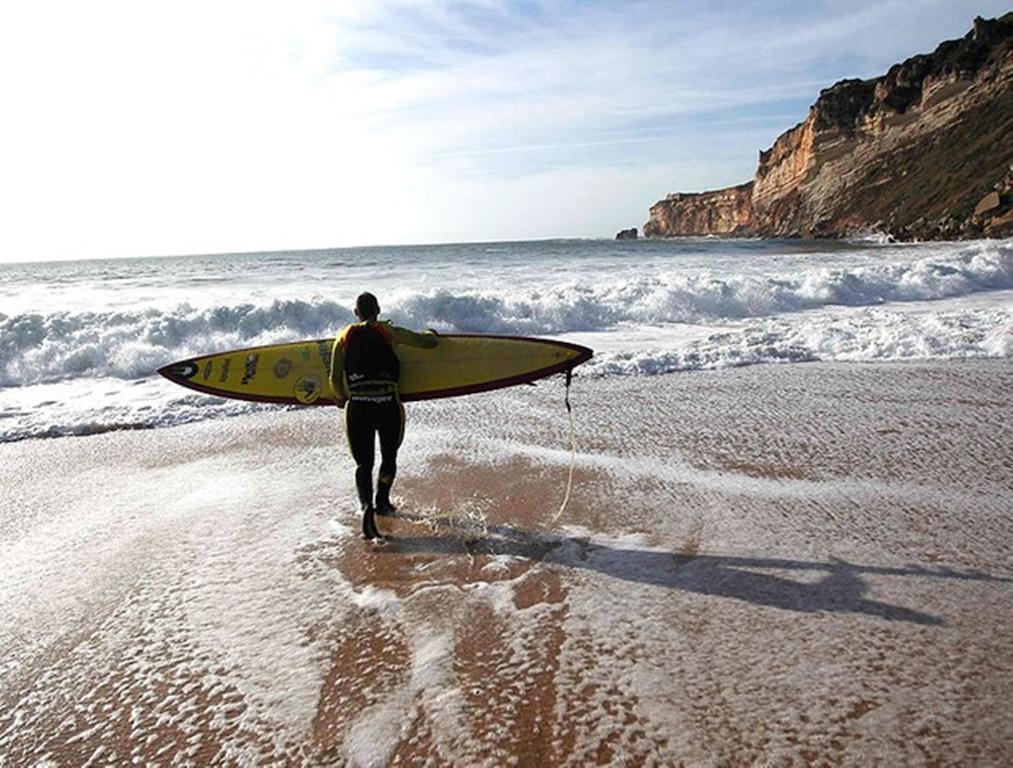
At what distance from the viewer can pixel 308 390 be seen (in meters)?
5.46

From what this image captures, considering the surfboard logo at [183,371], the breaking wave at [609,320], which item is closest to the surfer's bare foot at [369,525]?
the surfboard logo at [183,371]

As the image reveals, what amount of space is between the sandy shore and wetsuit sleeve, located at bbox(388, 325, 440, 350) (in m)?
1.15

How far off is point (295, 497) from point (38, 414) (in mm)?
4757

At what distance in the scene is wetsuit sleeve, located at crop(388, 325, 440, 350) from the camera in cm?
442

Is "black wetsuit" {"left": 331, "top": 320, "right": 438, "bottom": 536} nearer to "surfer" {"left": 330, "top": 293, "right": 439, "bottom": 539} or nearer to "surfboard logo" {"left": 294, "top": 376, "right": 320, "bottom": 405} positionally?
"surfer" {"left": 330, "top": 293, "right": 439, "bottom": 539}

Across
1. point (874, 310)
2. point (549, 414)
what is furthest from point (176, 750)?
point (874, 310)

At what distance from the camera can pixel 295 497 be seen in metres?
4.95

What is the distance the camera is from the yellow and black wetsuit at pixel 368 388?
13.9 feet

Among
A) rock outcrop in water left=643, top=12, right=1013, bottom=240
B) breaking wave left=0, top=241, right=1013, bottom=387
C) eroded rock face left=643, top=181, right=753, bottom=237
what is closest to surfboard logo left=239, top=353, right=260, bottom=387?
breaking wave left=0, top=241, right=1013, bottom=387

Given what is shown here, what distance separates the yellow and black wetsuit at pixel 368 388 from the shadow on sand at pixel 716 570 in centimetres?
56

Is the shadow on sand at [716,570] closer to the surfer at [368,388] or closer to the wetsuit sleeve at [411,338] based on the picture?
the surfer at [368,388]

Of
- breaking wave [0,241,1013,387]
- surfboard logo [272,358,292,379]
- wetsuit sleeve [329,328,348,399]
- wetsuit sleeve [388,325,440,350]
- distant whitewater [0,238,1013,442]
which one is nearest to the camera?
wetsuit sleeve [329,328,348,399]

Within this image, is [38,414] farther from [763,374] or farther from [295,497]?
[763,374]

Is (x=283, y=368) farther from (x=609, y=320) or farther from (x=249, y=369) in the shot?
(x=609, y=320)
